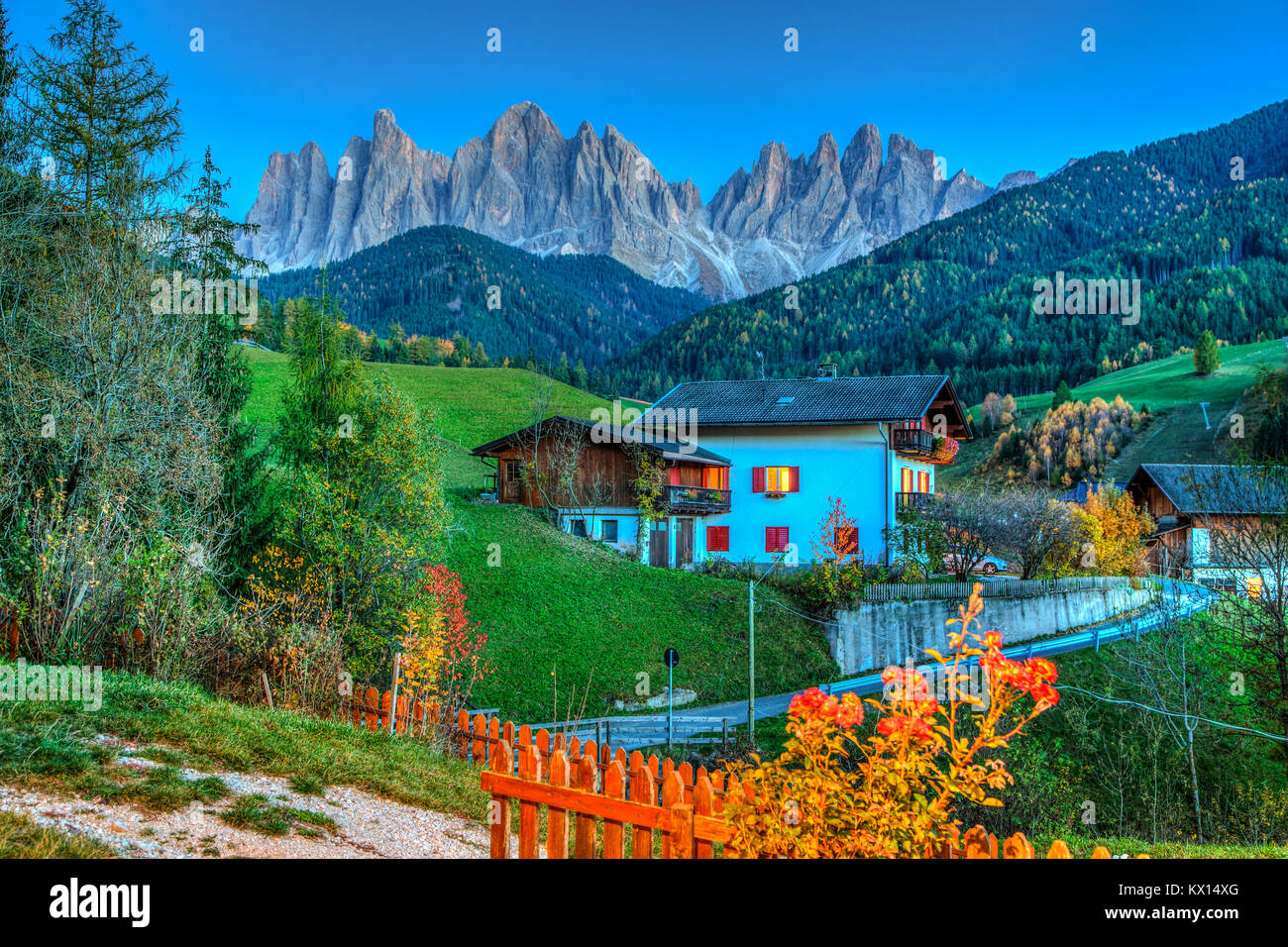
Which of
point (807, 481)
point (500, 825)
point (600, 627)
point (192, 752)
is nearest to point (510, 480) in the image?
point (807, 481)

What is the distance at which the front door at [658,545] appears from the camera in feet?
122

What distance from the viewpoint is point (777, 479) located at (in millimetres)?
39656

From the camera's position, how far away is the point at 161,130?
44.8 feet

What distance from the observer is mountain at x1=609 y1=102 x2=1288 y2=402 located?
13075 cm

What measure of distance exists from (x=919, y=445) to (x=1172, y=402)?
8543 centimetres

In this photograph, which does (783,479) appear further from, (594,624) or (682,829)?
(682,829)

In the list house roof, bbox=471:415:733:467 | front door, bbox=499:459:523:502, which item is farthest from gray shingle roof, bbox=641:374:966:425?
Answer: front door, bbox=499:459:523:502

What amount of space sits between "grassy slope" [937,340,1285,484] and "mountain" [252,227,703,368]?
75.3m

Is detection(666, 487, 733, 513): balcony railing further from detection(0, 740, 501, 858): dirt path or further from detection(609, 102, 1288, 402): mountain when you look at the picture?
detection(609, 102, 1288, 402): mountain

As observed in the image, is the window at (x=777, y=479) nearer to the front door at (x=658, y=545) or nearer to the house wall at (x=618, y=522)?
the front door at (x=658, y=545)

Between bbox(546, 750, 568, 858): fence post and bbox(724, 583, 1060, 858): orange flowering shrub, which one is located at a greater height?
bbox(724, 583, 1060, 858): orange flowering shrub
